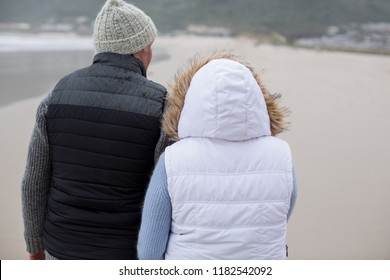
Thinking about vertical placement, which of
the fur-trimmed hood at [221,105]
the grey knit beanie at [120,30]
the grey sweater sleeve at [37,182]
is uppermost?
the grey knit beanie at [120,30]

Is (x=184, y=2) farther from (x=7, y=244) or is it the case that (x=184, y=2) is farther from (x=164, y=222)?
(x=164, y=222)

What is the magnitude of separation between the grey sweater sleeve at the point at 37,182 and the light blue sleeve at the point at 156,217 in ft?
1.13

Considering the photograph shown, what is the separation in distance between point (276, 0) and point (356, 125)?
22.6 feet

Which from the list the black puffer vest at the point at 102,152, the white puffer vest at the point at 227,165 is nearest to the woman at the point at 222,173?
the white puffer vest at the point at 227,165

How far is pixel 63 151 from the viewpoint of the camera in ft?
3.79

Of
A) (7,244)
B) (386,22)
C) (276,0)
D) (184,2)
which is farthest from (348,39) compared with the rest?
(7,244)

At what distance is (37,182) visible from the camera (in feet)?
4.08

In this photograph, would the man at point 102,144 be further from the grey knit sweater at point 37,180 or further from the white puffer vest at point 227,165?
the white puffer vest at point 227,165

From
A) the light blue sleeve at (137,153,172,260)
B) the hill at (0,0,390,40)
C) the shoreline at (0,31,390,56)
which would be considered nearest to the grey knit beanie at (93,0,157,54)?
the light blue sleeve at (137,153,172,260)

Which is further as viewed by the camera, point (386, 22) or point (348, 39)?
point (348, 39)

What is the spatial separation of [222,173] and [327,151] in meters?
3.61

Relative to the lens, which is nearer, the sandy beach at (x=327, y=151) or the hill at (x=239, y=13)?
the sandy beach at (x=327, y=151)

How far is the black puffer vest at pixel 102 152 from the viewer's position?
1.11 m

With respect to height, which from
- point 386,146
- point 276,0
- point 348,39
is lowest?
point 386,146
